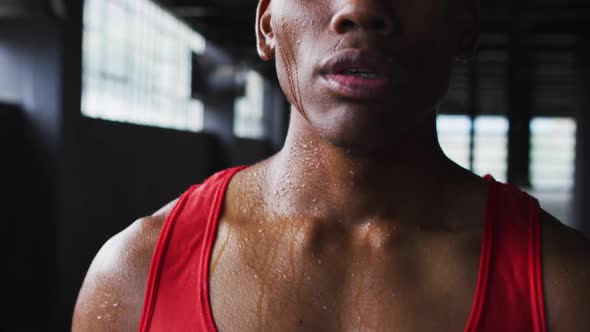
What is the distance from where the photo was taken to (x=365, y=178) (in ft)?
3.79

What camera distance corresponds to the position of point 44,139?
5.74m

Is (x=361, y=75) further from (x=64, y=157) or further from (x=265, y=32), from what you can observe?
(x=64, y=157)

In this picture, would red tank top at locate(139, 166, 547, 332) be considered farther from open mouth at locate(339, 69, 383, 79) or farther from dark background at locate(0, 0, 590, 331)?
dark background at locate(0, 0, 590, 331)

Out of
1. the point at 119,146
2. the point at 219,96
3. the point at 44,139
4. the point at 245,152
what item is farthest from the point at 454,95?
the point at 44,139

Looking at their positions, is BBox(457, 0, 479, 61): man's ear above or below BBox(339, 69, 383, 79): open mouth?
above

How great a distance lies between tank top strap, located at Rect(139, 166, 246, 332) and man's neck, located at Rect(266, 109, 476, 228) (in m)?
0.15

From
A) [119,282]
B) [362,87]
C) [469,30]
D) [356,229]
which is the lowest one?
[119,282]

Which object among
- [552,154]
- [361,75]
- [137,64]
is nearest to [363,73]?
[361,75]

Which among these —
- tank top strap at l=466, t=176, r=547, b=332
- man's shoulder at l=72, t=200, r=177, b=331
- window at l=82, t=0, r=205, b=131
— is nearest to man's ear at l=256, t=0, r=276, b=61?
man's shoulder at l=72, t=200, r=177, b=331

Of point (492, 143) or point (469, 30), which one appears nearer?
point (469, 30)

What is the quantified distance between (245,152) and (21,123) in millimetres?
8337

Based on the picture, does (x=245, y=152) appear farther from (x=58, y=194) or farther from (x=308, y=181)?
(x=308, y=181)

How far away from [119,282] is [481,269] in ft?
2.04

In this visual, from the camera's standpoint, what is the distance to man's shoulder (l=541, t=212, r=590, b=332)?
999 mm
